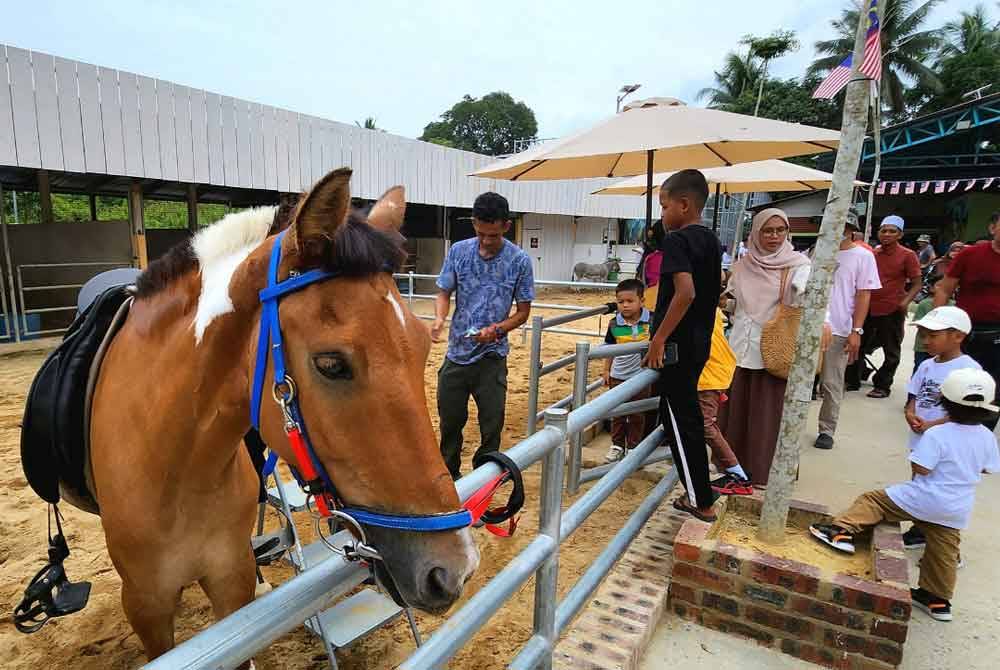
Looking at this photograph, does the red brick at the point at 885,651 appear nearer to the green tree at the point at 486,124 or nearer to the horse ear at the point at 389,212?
the horse ear at the point at 389,212

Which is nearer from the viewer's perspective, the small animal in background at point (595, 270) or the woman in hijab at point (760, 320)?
the woman in hijab at point (760, 320)

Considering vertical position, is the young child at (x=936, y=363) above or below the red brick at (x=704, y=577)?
above

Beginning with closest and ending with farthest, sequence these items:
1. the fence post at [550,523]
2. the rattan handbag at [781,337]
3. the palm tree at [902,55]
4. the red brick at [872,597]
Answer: the fence post at [550,523] → the red brick at [872,597] → the rattan handbag at [781,337] → the palm tree at [902,55]

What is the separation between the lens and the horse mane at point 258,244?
1.12m

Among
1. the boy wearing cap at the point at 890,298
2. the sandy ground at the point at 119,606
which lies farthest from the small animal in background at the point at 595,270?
the sandy ground at the point at 119,606

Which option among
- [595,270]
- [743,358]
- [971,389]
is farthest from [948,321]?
[595,270]

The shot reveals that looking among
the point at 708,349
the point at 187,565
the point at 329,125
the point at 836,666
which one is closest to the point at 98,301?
the point at 187,565

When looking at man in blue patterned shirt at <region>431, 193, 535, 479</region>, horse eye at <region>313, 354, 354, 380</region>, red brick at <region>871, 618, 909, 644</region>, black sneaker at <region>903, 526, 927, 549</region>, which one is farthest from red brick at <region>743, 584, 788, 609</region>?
horse eye at <region>313, 354, 354, 380</region>

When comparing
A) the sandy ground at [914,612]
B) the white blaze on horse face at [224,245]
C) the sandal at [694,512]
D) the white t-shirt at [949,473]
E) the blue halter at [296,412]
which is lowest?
the sandy ground at [914,612]

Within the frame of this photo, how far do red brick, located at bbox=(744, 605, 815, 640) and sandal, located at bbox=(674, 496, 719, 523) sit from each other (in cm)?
47

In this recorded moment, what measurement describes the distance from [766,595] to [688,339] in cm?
118

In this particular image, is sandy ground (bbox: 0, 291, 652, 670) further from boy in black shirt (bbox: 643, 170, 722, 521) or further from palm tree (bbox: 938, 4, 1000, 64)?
palm tree (bbox: 938, 4, 1000, 64)

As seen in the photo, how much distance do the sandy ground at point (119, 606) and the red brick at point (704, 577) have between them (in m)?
0.77

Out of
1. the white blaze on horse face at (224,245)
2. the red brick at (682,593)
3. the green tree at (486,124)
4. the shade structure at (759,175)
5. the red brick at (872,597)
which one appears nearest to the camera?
the white blaze on horse face at (224,245)
